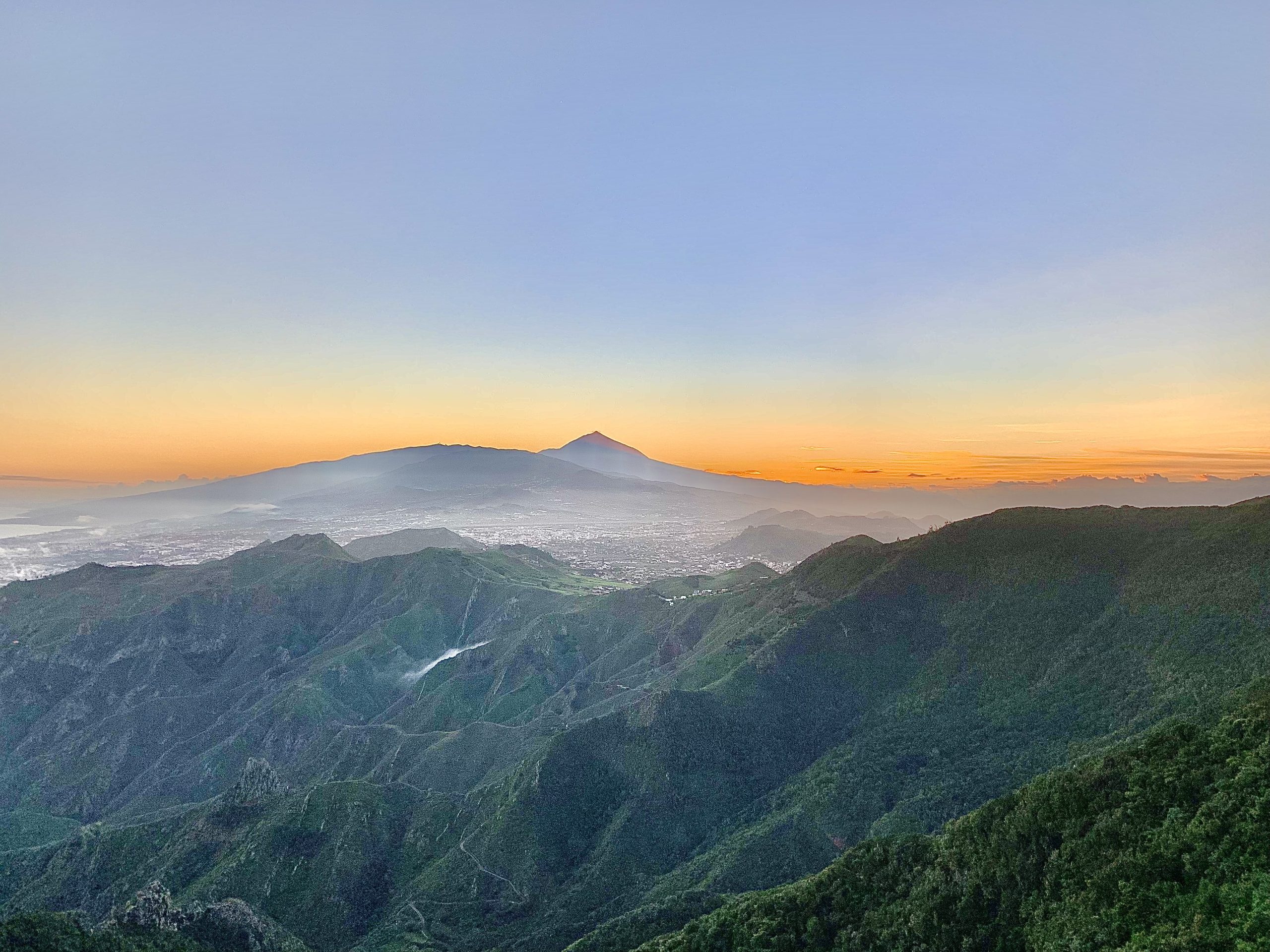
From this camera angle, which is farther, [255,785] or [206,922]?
[255,785]

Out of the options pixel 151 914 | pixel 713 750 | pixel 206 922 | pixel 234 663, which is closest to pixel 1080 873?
pixel 713 750

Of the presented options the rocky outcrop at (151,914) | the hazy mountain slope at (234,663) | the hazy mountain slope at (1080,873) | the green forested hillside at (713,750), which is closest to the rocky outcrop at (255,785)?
the green forested hillside at (713,750)

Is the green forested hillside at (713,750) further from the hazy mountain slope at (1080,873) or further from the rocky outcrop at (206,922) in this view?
the hazy mountain slope at (1080,873)

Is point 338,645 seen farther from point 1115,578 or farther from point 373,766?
point 1115,578

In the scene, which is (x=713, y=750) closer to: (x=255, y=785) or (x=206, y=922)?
(x=206, y=922)

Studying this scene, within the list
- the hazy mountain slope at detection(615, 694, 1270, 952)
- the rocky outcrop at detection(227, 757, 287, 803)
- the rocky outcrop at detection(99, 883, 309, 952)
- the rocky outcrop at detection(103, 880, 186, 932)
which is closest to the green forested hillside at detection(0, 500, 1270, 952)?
the rocky outcrop at detection(227, 757, 287, 803)

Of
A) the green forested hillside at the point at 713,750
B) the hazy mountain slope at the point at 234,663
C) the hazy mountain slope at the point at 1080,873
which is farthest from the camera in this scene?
the hazy mountain slope at the point at 234,663
